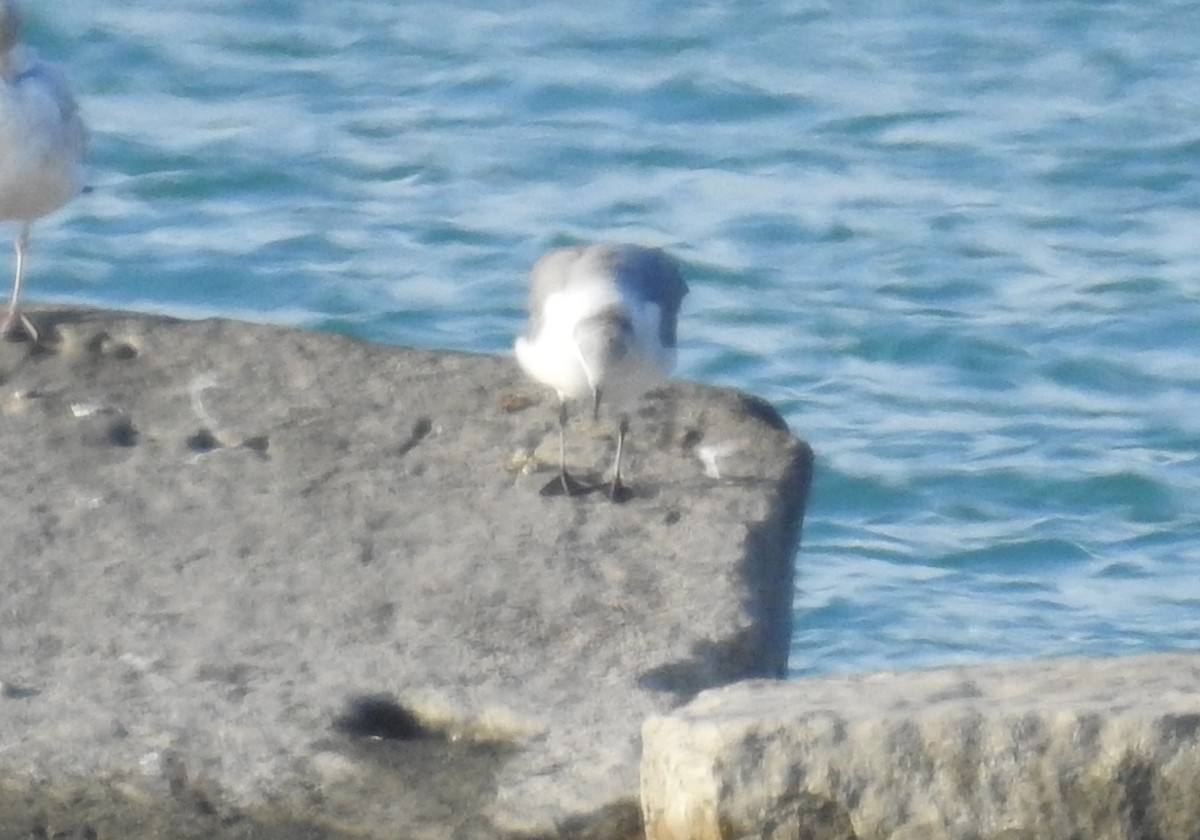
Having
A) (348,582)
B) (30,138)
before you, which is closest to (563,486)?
(348,582)

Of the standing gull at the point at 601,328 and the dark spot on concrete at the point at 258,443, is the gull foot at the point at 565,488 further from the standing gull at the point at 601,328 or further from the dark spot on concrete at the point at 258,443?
the dark spot on concrete at the point at 258,443

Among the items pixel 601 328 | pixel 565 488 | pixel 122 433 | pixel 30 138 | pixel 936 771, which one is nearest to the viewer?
pixel 936 771

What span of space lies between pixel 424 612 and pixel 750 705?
44.8 inches

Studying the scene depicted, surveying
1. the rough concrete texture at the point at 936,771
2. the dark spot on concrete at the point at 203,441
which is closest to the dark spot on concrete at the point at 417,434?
the dark spot on concrete at the point at 203,441

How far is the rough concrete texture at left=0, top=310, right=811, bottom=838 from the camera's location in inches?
→ 197

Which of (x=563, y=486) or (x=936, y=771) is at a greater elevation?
(x=563, y=486)

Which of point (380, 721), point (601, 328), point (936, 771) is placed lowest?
point (380, 721)

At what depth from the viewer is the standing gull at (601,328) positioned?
669 centimetres

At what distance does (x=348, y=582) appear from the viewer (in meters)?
5.80

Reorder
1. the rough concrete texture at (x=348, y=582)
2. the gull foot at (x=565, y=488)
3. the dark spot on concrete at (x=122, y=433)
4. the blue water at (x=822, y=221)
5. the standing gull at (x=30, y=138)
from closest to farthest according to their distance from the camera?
the rough concrete texture at (x=348, y=582), the gull foot at (x=565, y=488), the dark spot on concrete at (x=122, y=433), the standing gull at (x=30, y=138), the blue water at (x=822, y=221)

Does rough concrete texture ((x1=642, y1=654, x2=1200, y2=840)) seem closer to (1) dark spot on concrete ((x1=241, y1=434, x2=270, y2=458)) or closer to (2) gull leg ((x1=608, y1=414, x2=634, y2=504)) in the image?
(2) gull leg ((x1=608, y1=414, x2=634, y2=504))

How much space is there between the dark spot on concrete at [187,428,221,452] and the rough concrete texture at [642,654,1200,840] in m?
2.18

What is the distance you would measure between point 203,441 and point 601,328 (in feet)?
3.75

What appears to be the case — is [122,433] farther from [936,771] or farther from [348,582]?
[936,771]
